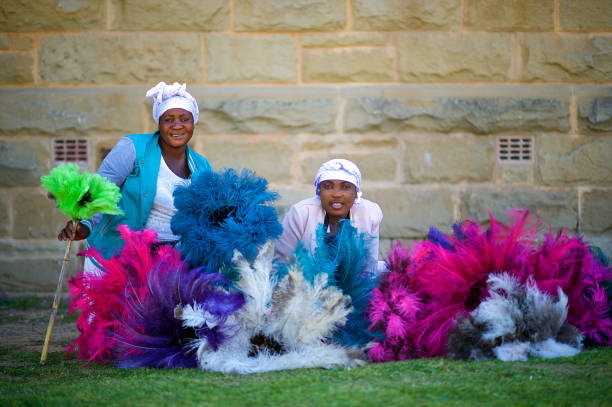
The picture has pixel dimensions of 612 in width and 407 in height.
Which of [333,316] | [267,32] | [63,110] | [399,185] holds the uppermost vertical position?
[267,32]

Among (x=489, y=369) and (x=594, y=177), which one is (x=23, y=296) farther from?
(x=594, y=177)

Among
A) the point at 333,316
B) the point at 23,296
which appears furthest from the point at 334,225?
the point at 23,296

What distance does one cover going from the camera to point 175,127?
4.00 metres

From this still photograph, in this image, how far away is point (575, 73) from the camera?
5.35 meters

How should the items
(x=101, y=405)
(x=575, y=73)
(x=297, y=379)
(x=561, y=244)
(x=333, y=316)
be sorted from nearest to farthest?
1. (x=101, y=405)
2. (x=297, y=379)
3. (x=333, y=316)
4. (x=561, y=244)
5. (x=575, y=73)

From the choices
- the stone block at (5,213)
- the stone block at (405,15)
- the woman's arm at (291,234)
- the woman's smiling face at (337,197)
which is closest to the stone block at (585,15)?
the stone block at (405,15)

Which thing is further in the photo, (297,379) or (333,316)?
(333,316)

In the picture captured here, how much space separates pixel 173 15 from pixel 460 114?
248 cm

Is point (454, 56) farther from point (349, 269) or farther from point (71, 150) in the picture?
point (71, 150)

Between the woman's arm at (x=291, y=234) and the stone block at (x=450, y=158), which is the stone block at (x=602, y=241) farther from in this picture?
the woman's arm at (x=291, y=234)

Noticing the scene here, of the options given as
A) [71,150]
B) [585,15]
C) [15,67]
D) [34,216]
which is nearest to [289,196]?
[71,150]

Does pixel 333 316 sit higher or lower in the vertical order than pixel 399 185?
lower

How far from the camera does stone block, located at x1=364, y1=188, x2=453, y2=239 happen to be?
541 cm

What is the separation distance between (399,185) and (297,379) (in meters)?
2.86
